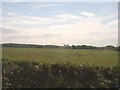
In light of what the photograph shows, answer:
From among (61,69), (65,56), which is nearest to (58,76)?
(61,69)

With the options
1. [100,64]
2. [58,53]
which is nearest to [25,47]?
[58,53]

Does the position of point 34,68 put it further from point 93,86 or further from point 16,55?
point 93,86

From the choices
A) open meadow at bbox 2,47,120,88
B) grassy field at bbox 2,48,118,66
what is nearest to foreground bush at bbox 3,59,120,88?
open meadow at bbox 2,47,120,88

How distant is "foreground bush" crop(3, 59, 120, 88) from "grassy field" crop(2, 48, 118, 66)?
0.22 m

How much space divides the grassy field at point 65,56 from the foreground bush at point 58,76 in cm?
22

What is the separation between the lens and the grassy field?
24.7ft

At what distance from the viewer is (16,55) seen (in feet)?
27.1

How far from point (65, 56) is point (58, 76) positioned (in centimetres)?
89

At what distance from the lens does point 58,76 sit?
23.5 feet

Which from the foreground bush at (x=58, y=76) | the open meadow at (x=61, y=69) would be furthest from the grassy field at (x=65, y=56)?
the foreground bush at (x=58, y=76)

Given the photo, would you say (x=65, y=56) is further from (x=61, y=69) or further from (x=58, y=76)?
(x=58, y=76)

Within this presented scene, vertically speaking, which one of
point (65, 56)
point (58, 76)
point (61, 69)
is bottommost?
point (58, 76)

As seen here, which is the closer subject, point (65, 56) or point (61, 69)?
point (61, 69)

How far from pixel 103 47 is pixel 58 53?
1.25 metres
